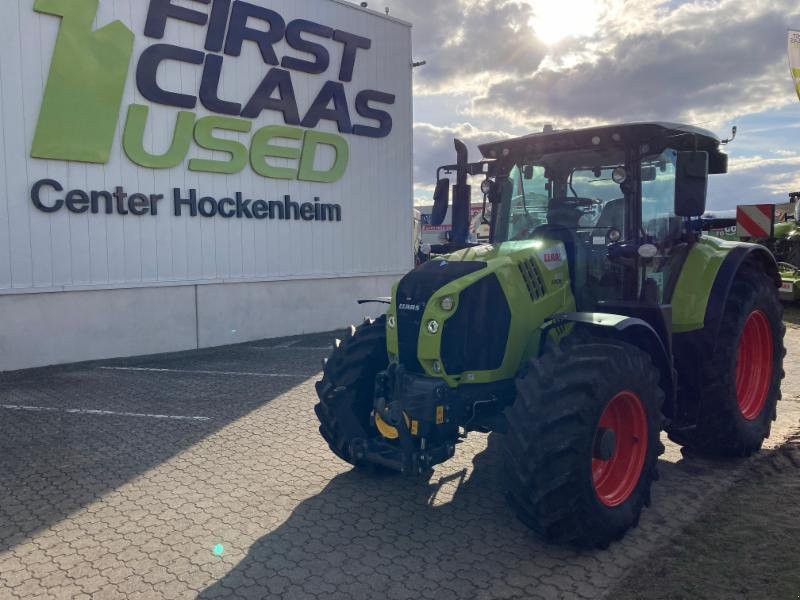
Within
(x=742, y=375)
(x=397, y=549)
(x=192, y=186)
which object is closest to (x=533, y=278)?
(x=397, y=549)

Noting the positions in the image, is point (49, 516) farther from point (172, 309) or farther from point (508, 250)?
point (172, 309)

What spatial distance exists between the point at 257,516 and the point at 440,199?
2505 mm

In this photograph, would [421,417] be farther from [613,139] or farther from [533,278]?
[613,139]

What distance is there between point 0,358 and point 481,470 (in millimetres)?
6949

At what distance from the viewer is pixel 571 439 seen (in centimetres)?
338

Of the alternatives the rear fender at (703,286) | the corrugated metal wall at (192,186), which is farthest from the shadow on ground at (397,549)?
the corrugated metal wall at (192,186)

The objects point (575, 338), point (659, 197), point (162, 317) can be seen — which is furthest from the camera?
point (162, 317)

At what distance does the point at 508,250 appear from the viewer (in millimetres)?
4359

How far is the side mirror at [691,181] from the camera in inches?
163

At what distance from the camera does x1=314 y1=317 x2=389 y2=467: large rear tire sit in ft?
14.5

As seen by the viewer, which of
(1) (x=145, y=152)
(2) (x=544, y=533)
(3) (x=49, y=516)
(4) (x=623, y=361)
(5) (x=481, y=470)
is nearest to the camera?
(2) (x=544, y=533)

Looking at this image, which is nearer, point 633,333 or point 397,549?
point 397,549

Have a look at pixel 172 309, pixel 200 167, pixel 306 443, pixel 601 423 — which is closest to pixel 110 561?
pixel 306 443

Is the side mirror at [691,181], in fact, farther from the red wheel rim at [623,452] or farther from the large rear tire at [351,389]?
the large rear tire at [351,389]
